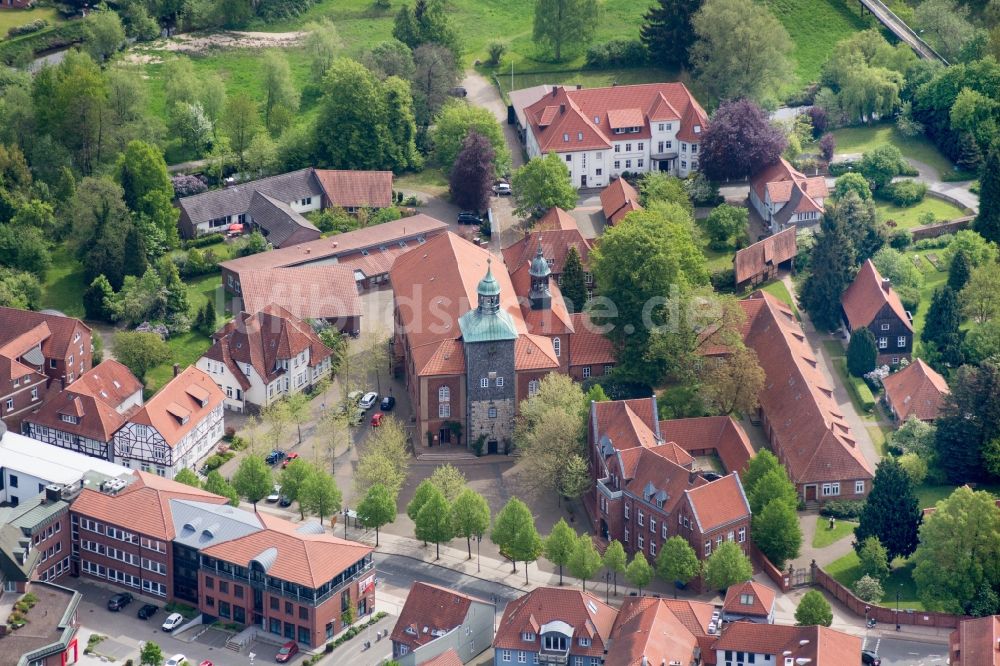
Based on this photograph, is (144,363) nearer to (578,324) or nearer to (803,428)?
(578,324)

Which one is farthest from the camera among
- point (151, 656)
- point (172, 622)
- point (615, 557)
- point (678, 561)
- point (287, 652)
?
point (615, 557)

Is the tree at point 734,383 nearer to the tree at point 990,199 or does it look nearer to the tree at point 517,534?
the tree at point 517,534

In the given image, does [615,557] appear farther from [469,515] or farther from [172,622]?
[172,622]

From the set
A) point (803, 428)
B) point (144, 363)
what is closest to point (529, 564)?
point (803, 428)

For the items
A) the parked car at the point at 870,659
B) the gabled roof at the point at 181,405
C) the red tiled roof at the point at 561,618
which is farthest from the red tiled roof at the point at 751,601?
the gabled roof at the point at 181,405

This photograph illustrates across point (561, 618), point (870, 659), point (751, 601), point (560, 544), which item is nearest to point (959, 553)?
point (870, 659)

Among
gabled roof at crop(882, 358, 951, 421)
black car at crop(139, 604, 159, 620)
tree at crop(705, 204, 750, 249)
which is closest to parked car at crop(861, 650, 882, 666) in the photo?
gabled roof at crop(882, 358, 951, 421)

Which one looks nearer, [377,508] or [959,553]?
[959,553]
